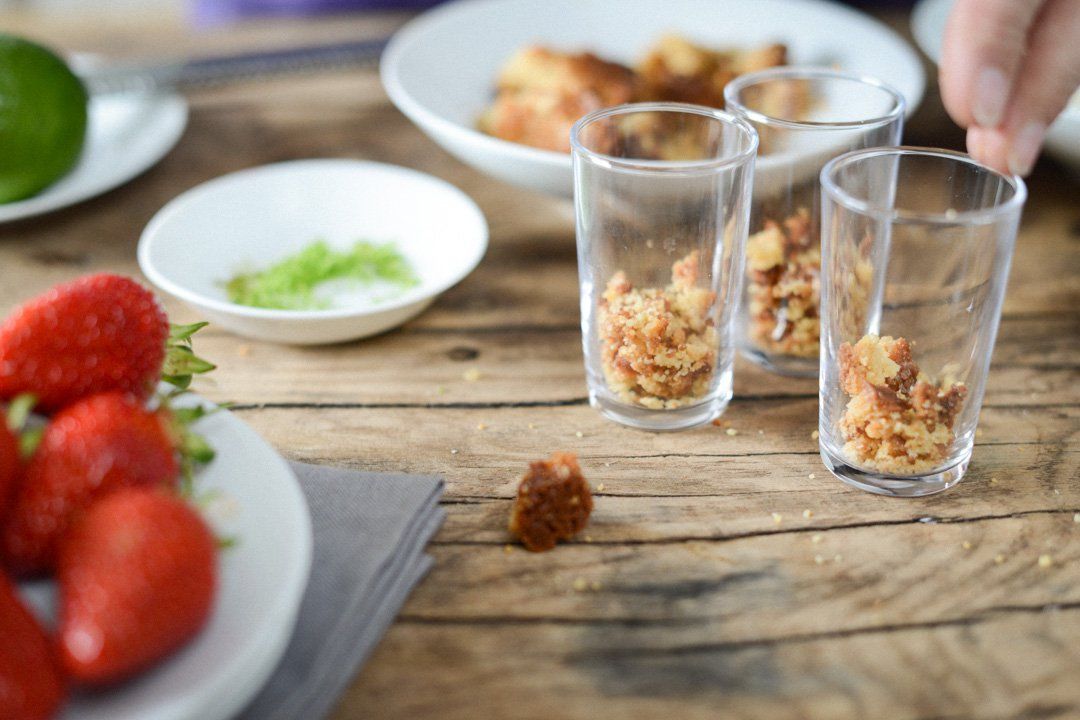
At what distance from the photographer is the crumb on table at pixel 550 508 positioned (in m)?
0.80

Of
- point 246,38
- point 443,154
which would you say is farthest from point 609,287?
point 246,38

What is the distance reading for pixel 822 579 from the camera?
77 centimetres

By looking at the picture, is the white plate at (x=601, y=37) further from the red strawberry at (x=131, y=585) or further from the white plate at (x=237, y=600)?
the red strawberry at (x=131, y=585)

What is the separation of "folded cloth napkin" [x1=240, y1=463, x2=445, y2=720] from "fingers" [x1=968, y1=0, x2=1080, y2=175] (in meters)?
0.52

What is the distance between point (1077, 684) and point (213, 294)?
36.3 inches

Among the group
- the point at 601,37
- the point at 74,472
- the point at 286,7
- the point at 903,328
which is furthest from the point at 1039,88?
the point at 286,7

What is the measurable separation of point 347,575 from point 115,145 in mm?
1020

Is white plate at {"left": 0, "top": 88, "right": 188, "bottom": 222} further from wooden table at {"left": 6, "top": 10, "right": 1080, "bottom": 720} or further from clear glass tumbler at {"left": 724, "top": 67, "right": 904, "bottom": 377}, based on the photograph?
clear glass tumbler at {"left": 724, "top": 67, "right": 904, "bottom": 377}

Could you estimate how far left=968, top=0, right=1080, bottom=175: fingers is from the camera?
791mm

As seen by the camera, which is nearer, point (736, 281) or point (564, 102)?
point (736, 281)

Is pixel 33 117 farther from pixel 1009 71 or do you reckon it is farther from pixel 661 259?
pixel 1009 71

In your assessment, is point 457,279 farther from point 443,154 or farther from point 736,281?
point 443,154

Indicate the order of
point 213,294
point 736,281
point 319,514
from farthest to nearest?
point 213,294 < point 736,281 < point 319,514

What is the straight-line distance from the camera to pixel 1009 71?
769 millimetres
